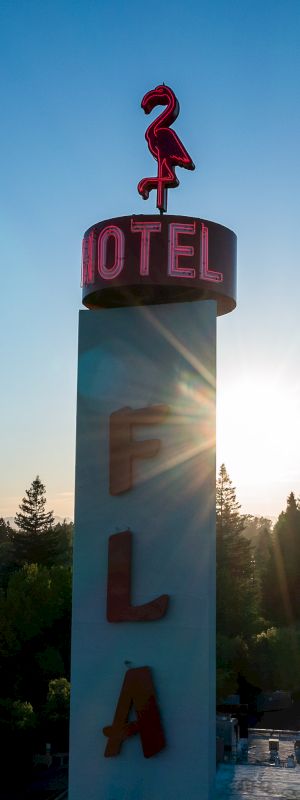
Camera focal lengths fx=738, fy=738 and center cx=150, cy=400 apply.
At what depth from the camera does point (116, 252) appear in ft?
78.4

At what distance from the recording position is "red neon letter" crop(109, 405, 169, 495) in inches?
918

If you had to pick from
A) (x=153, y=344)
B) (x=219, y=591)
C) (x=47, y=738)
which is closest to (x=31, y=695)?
(x=47, y=738)

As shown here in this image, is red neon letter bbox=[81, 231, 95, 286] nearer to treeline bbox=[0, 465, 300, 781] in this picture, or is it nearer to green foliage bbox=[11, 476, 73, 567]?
treeline bbox=[0, 465, 300, 781]

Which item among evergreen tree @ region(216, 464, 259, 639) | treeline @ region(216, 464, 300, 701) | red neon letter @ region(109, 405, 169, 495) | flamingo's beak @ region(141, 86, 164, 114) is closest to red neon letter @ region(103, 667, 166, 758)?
red neon letter @ region(109, 405, 169, 495)

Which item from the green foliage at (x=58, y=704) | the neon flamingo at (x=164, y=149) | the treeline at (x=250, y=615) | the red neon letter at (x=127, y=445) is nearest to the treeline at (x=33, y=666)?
the green foliage at (x=58, y=704)

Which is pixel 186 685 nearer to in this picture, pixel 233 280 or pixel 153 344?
pixel 153 344

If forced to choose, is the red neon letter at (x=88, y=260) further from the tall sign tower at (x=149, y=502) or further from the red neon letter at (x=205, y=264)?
the red neon letter at (x=205, y=264)

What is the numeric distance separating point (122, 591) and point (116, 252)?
10.8 m

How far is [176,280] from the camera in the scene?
76.6 feet

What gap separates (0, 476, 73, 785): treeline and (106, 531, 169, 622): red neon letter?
28.1 metres

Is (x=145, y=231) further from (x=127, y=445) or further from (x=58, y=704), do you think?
(x=58, y=704)

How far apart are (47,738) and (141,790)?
31132mm

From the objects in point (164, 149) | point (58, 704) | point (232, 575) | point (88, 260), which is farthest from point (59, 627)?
point (164, 149)

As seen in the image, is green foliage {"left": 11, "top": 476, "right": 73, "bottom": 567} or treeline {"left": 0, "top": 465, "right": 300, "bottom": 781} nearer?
treeline {"left": 0, "top": 465, "right": 300, "bottom": 781}
